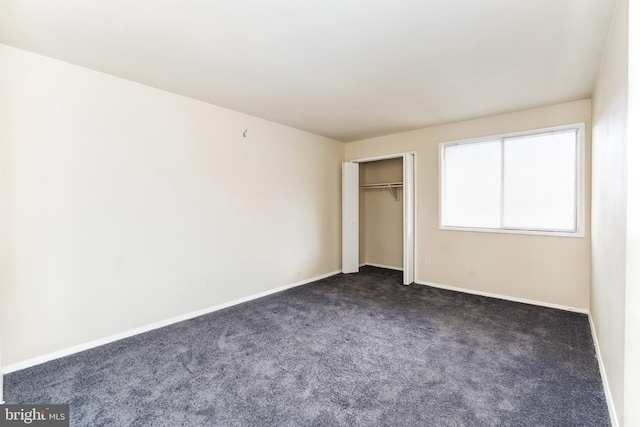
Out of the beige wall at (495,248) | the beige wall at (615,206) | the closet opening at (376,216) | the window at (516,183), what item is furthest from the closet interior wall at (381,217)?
the beige wall at (615,206)

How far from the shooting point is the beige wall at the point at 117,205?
85.8 inches

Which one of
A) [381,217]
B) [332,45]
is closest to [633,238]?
[332,45]

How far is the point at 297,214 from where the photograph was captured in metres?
4.42

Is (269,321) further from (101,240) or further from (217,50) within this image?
(217,50)

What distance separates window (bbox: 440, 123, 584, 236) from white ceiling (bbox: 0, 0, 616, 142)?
0.59m

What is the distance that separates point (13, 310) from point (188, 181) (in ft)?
5.61

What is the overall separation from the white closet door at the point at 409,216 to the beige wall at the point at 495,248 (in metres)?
0.09

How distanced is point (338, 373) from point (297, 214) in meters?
2.65

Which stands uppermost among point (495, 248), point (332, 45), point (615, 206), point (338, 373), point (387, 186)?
point (332, 45)

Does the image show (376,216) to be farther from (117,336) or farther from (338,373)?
(117,336)

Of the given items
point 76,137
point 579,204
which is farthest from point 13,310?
point 579,204

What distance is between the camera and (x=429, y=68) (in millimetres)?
2465

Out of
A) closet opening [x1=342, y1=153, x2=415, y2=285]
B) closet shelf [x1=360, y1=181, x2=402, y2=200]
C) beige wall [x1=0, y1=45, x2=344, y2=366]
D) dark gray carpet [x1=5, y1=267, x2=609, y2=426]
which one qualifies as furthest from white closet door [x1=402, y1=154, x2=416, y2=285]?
beige wall [x1=0, y1=45, x2=344, y2=366]

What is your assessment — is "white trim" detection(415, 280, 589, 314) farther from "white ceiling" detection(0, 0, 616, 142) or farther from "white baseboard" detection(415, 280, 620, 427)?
"white ceiling" detection(0, 0, 616, 142)
